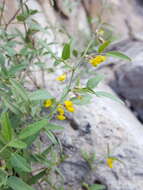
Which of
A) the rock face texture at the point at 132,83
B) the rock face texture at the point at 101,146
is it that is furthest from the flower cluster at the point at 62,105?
A: the rock face texture at the point at 132,83

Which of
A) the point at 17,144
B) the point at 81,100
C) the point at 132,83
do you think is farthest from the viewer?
the point at 132,83

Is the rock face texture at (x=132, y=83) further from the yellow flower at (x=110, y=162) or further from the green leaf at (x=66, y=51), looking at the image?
the green leaf at (x=66, y=51)

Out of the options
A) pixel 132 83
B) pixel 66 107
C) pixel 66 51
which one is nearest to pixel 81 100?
pixel 66 107

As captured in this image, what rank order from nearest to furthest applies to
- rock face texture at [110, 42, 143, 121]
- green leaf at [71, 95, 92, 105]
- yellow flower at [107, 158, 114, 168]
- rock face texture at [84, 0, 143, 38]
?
green leaf at [71, 95, 92, 105] < yellow flower at [107, 158, 114, 168] < rock face texture at [110, 42, 143, 121] < rock face texture at [84, 0, 143, 38]

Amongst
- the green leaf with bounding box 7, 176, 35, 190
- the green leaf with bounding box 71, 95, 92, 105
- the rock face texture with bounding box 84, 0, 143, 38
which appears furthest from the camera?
the rock face texture with bounding box 84, 0, 143, 38

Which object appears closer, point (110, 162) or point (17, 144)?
point (17, 144)

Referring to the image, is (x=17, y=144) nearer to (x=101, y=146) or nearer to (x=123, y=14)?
(x=101, y=146)

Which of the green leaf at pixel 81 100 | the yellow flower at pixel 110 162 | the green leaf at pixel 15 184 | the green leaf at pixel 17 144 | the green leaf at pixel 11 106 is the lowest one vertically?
the yellow flower at pixel 110 162

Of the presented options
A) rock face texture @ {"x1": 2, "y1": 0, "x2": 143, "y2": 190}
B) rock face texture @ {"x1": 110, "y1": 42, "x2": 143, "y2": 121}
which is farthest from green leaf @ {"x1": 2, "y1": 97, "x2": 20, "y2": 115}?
rock face texture @ {"x1": 110, "y1": 42, "x2": 143, "y2": 121}

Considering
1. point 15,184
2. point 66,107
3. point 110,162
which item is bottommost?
point 110,162

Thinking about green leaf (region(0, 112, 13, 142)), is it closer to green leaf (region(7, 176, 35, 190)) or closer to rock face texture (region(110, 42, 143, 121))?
green leaf (region(7, 176, 35, 190))

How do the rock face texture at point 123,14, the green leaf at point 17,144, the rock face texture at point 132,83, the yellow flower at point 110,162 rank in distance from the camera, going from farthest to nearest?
1. the rock face texture at point 123,14
2. the rock face texture at point 132,83
3. the yellow flower at point 110,162
4. the green leaf at point 17,144

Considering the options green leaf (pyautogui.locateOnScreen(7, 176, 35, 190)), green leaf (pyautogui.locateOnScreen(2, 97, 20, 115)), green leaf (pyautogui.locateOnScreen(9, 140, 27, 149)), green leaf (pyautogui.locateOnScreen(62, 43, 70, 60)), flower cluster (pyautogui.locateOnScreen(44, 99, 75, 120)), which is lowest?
green leaf (pyautogui.locateOnScreen(7, 176, 35, 190))
